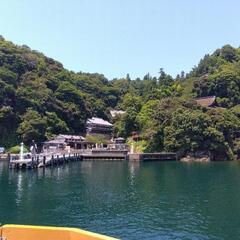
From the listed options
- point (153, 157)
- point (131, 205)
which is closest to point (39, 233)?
point (131, 205)

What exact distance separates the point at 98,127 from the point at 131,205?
81.4 meters

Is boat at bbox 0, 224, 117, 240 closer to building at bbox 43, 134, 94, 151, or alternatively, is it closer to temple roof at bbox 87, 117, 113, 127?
building at bbox 43, 134, 94, 151

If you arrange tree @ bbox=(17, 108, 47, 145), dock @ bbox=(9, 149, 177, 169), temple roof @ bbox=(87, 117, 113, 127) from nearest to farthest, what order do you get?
dock @ bbox=(9, 149, 177, 169) < tree @ bbox=(17, 108, 47, 145) < temple roof @ bbox=(87, 117, 113, 127)

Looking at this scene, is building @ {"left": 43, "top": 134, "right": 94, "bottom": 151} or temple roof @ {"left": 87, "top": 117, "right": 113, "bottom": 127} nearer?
building @ {"left": 43, "top": 134, "right": 94, "bottom": 151}

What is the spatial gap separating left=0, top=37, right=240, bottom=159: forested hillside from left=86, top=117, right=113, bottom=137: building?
1.92 meters

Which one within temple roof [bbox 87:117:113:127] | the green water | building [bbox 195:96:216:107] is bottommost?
the green water

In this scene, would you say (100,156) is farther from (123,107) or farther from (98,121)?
(123,107)

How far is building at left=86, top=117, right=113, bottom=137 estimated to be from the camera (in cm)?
11350

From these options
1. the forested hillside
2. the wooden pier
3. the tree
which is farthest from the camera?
the tree

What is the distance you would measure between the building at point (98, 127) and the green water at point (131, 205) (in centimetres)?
5871

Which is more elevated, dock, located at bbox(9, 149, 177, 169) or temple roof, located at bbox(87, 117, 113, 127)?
temple roof, located at bbox(87, 117, 113, 127)

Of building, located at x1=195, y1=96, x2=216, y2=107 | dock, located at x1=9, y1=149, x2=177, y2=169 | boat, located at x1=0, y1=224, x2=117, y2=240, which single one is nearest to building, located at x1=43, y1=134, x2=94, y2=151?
dock, located at x1=9, y1=149, x2=177, y2=169

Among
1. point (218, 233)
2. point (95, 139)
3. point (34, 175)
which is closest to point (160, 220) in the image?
point (218, 233)

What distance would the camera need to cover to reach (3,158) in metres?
90.8
